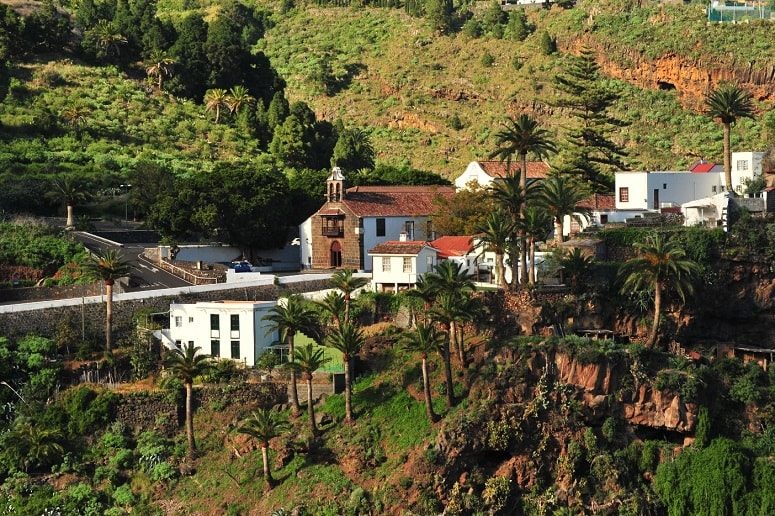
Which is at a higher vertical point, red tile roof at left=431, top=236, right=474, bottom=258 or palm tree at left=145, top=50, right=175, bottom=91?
palm tree at left=145, top=50, right=175, bottom=91

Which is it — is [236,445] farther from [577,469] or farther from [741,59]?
[741,59]

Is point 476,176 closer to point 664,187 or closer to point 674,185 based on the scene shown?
point 664,187

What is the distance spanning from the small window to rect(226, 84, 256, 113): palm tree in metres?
36.9

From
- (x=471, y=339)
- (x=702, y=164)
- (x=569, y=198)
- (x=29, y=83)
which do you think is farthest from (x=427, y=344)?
(x=29, y=83)

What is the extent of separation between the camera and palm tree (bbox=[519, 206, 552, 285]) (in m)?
61.2

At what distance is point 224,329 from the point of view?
204ft

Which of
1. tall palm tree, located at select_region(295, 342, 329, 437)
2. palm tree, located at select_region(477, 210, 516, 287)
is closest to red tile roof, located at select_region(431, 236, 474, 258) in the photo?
palm tree, located at select_region(477, 210, 516, 287)

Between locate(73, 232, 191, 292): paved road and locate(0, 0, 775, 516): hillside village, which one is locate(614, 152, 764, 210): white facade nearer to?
locate(0, 0, 775, 516): hillside village

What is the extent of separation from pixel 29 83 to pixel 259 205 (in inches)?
1366

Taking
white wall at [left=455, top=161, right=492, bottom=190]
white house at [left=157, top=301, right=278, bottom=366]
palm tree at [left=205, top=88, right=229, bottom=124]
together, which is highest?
palm tree at [left=205, top=88, right=229, bottom=124]

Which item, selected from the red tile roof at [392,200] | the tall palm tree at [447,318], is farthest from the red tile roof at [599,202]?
the tall palm tree at [447,318]

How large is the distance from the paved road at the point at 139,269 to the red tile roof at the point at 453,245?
42.6 ft

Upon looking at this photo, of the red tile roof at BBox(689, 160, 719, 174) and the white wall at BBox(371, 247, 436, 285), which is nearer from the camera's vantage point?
the white wall at BBox(371, 247, 436, 285)

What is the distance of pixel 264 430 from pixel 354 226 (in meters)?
Result: 22.4
